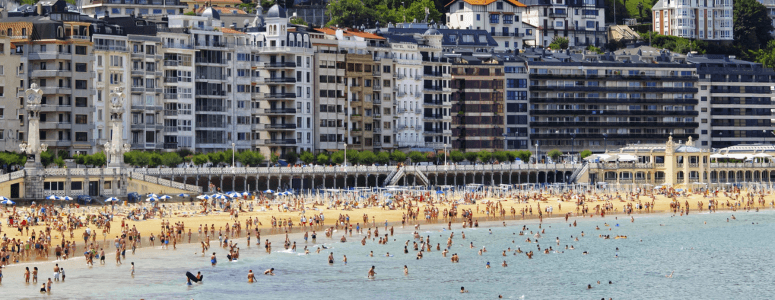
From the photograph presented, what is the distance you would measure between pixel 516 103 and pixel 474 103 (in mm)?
7361

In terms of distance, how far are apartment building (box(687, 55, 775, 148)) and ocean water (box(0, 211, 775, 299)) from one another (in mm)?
86435

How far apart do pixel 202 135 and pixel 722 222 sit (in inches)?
2202

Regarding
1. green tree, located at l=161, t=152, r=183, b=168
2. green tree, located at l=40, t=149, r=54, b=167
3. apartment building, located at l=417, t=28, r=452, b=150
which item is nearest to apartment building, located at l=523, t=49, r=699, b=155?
apartment building, located at l=417, t=28, r=452, b=150

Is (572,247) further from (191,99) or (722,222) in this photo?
(191,99)

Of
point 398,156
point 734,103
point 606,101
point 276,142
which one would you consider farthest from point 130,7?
point 734,103

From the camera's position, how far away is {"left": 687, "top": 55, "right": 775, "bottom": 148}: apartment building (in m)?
196

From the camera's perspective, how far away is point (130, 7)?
183000 mm

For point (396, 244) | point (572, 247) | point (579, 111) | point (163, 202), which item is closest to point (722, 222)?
point (572, 247)

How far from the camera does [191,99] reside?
14675 centimetres

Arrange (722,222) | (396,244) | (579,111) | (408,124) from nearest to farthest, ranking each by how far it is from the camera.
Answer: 1. (396,244)
2. (722,222)
3. (408,124)
4. (579,111)

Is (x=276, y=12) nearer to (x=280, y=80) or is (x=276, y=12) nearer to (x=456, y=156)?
(x=280, y=80)

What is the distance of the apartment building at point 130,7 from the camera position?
18025cm

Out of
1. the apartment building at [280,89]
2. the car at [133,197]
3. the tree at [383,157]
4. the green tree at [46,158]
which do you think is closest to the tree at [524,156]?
the tree at [383,157]

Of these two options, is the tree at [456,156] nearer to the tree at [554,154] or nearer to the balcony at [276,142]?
the tree at [554,154]
